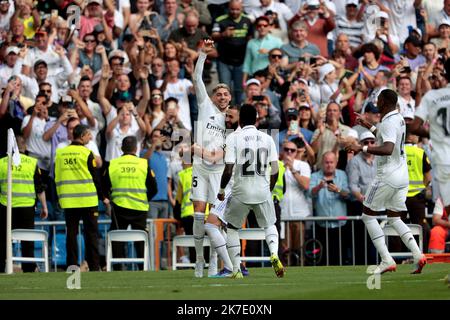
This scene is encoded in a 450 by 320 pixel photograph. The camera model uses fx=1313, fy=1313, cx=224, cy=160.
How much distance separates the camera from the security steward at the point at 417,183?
24.0 meters

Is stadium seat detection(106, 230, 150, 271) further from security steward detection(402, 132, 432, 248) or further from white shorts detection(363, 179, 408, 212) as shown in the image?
white shorts detection(363, 179, 408, 212)

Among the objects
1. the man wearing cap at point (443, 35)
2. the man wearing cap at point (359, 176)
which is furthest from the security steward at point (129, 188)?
the man wearing cap at point (443, 35)

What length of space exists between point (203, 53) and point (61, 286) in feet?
13.5

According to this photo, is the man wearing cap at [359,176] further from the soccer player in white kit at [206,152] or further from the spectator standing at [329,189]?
the soccer player in white kit at [206,152]

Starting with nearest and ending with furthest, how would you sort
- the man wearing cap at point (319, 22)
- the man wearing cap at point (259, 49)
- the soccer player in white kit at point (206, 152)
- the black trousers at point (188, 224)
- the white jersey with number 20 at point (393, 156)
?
the white jersey with number 20 at point (393, 156) < the soccer player in white kit at point (206, 152) < the black trousers at point (188, 224) < the man wearing cap at point (259, 49) < the man wearing cap at point (319, 22)

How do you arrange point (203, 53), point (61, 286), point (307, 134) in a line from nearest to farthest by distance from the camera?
point (61, 286), point (203, 53), point (307, 134)

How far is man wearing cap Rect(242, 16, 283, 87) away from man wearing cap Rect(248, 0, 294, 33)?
962 mm

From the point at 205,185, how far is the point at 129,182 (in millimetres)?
4804

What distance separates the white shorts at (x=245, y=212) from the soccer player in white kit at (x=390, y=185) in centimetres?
130

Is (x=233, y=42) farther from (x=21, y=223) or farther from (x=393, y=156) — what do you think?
(x=393, y=156)

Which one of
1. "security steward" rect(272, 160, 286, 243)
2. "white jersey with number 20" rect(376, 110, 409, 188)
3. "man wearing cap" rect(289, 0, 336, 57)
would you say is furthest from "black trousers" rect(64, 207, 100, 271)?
"man wearing cap" rect(289, 0, 336, 57)

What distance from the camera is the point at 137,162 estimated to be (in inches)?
949

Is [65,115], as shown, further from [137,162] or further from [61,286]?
[61,286]
